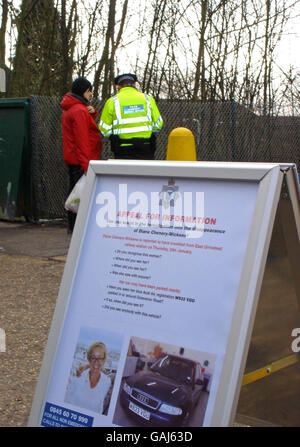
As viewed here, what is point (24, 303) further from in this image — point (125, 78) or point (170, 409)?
point (170, 409)

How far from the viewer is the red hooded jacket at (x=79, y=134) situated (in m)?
8.60

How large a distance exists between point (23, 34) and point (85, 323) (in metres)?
10.9

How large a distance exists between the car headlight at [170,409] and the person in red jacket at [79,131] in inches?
244

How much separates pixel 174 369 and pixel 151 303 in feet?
0.88

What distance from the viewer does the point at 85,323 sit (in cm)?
275

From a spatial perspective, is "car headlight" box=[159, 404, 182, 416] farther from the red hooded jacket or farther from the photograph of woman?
the red hooded jacket

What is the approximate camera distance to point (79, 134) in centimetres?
860

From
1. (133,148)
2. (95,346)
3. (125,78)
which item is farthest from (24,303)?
(95,346)

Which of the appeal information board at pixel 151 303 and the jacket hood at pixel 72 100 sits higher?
the jacket hood at pixel 72 100

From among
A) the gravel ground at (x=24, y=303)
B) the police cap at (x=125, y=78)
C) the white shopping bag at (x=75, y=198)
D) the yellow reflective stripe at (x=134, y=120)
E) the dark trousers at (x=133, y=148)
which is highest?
the police cap at (x=125, y=78)

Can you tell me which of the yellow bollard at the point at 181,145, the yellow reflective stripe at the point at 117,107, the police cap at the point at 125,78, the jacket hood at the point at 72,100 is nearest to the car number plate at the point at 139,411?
the yellow bollard at the point at 181,145

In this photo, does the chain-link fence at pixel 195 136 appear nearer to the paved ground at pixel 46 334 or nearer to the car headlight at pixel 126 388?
the paved ground at pixel 46 334

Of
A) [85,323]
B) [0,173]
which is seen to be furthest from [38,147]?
[85,323]

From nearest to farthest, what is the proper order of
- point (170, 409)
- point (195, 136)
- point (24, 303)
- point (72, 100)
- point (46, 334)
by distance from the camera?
point (170, 409), point (46, 334), point (24, 303), point (72, 100), point (195, 136)
